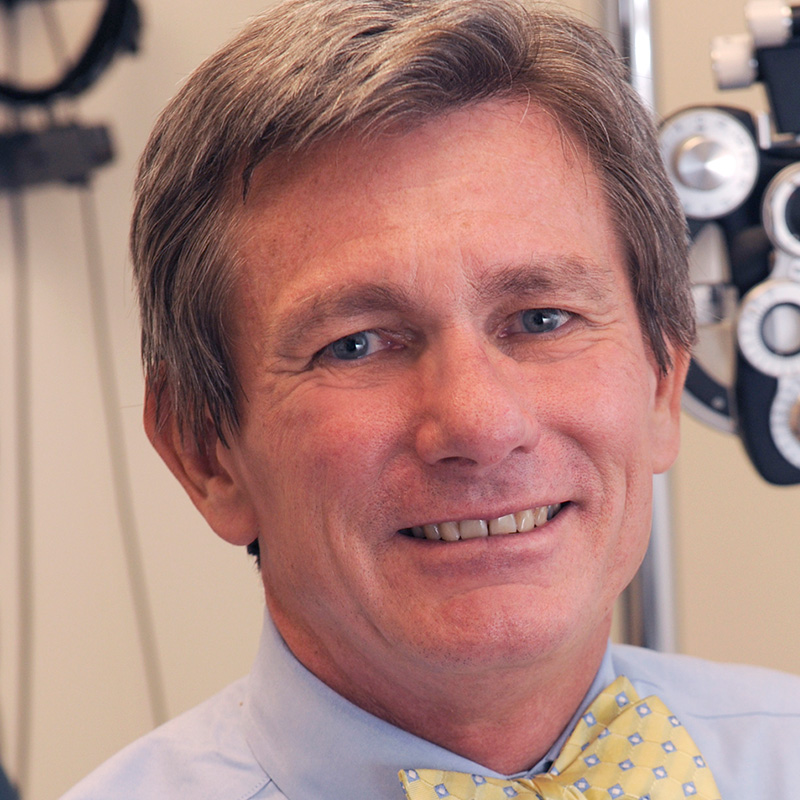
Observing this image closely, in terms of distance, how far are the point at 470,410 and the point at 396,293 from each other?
13cm

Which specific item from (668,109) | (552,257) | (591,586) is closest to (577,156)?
(552,257)

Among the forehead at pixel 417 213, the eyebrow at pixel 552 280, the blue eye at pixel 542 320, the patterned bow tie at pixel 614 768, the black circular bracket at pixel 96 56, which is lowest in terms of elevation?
the patterned bow tie at pixel 614 768

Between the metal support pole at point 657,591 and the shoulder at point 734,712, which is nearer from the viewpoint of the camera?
the shoulder at point 734,712

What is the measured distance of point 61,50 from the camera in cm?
196

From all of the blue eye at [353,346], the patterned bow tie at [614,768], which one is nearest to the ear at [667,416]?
the patterned bow tie at [614,768]

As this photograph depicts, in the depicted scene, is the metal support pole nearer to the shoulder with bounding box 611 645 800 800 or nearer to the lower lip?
the shoulder with bounding box 611 645 800 800

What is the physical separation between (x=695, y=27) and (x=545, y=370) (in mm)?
1177

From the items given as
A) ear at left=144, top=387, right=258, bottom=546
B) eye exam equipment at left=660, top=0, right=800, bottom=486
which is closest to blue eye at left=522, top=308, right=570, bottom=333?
ear at left=144, top=387, right=258, bottom=546

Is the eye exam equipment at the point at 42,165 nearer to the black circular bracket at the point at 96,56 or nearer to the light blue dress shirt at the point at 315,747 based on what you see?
the black circular bracket at the point at 96,56

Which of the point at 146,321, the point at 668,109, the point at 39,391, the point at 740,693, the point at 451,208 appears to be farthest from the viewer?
the point at 39,391

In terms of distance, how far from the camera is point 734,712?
124 cm

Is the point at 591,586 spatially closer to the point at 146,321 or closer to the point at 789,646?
the point at 146,321

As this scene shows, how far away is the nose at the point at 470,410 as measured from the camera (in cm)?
89

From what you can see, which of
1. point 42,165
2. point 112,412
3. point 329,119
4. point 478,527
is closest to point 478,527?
point 478,527
